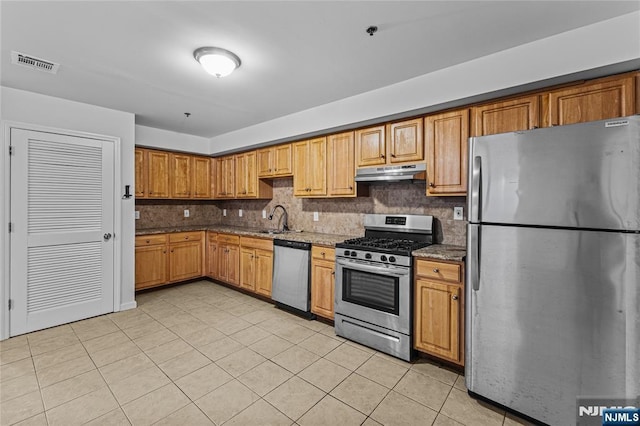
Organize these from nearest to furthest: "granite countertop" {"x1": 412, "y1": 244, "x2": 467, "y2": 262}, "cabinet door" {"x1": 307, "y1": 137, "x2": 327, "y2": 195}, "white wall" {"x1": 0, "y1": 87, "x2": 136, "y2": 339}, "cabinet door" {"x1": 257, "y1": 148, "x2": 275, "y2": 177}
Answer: "granite countertop" {"x1": 412, "y1": 244, "x2": 467, "y2": 262}, "white wall" {"x1": 0, "y1": 87, "x2": 136, "y2": 339}, "cabinet door" {"x1": 307, "y1": 137, "x2": 327, "y2": 195}, "cabinet door" {"x1": 257, "y1": 148, "x2": 275, "y2": 177}

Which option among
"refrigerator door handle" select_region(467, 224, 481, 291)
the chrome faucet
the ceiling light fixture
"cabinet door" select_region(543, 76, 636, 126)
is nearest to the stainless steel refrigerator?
"refrigerator door handle" select_region(467, 224, 481, 291)

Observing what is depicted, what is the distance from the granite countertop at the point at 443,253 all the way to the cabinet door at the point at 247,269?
250 cm

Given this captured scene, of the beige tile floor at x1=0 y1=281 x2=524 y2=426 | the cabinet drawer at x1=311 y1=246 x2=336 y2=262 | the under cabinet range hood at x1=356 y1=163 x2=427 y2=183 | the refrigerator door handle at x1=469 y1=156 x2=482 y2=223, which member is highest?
the under cabinet range hood at x1=356 y1=163 x2=427 y2=183

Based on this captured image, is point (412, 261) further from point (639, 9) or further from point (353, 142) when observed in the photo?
point (639, 9)

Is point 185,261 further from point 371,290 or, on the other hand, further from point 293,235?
point 371,290

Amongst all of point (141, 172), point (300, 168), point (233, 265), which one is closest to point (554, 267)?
point (300, 168)

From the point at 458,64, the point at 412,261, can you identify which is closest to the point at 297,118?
the point at 458,64

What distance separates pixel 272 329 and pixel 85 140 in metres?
3.13

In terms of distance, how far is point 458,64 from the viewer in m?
2.59

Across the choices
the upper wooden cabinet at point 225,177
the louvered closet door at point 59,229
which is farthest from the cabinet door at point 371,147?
the louvered closet door at point 59,229

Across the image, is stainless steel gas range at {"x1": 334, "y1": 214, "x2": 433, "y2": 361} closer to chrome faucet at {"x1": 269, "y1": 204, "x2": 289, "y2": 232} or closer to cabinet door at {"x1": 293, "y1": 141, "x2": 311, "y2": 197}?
cabinet door at {"x1": 293, "y1": 141, "x2": 311, "y2": 197}

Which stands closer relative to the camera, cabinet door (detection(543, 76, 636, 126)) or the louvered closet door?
cabinet door (detection(543, 76, 636, 126))

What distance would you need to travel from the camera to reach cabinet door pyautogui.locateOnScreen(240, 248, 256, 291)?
4340 millimetres

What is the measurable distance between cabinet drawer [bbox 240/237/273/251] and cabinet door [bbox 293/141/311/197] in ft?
2.60
